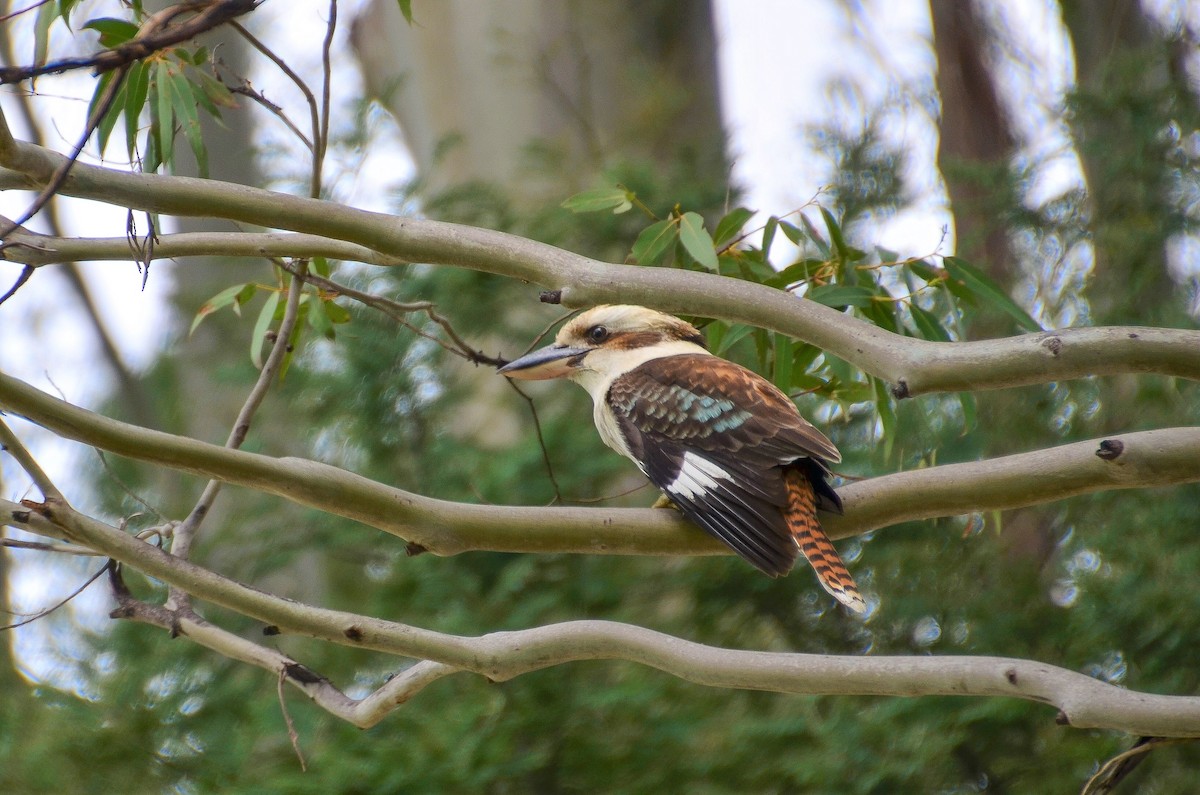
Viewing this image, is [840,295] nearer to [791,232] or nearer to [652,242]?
[791,232]

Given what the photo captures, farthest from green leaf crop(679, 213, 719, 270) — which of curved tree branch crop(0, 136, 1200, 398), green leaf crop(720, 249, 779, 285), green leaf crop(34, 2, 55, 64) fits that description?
green leaf crop(34, 2, 55, 64)

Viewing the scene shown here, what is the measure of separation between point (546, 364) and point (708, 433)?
0.41m

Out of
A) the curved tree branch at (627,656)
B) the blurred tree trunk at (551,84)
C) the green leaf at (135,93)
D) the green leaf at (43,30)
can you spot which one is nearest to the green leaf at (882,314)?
the curved tree branch at (627,656)

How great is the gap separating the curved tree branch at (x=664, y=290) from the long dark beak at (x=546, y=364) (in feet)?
2.18

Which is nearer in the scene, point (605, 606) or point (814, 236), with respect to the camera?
point (814, 236)

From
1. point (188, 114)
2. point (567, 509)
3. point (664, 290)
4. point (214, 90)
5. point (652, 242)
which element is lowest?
point (567, 509)

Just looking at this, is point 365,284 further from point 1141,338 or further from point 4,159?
point 1141,338

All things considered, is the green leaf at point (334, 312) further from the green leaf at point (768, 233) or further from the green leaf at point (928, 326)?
the green leaf at point (928, 326)

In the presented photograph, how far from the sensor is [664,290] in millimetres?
1559

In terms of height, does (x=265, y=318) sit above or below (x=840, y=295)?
above

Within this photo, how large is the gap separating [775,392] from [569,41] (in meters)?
3.68

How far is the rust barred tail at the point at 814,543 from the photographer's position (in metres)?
1.92

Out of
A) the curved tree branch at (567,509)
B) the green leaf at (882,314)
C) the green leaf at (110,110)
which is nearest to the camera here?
the curved tree branch at (567,509)

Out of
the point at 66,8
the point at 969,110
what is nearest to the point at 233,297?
the point at 66,8
